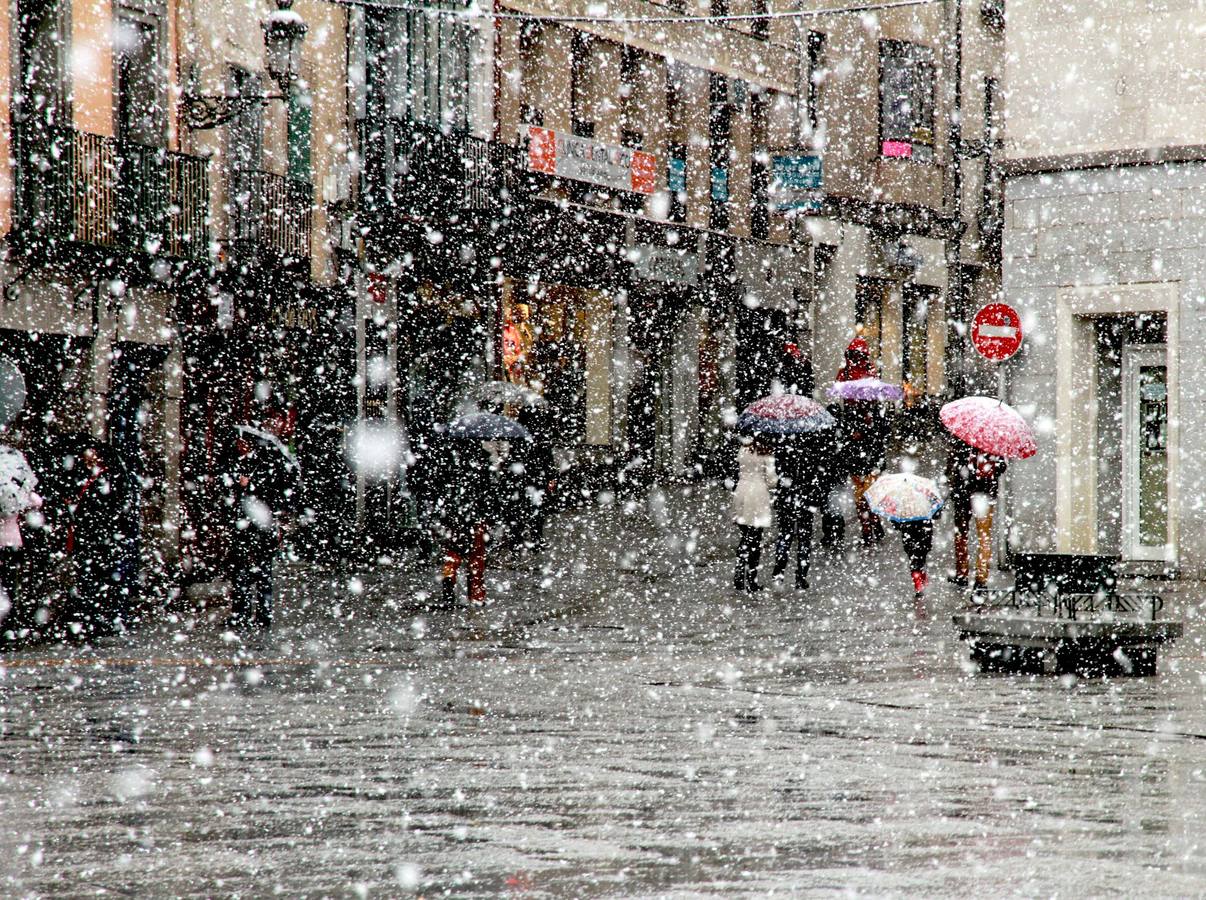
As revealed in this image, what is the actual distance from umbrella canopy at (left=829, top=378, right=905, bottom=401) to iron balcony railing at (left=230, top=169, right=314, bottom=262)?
7012mm

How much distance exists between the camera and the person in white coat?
64.5ft

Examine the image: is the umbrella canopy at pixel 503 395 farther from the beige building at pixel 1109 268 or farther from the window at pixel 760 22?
the window at pixel 760 22

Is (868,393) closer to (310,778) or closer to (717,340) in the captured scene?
(717,340)

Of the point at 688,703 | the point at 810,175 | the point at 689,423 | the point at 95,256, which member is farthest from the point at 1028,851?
the point at 810,175

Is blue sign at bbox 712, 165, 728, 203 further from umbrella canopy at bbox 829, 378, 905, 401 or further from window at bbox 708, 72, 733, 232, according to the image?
umbrella canopy at bbox 829, 378, 905, 401

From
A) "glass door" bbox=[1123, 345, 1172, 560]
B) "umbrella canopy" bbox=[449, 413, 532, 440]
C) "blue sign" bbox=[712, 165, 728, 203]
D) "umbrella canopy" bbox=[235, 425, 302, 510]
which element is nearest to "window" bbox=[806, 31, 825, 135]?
"blue sign" bbox=[712, 165, 728, 203]

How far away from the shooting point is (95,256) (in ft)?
73.9

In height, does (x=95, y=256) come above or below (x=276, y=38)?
below

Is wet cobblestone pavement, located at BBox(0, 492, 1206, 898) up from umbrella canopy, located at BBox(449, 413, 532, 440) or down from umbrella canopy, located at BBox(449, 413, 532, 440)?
down

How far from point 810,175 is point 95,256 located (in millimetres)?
22096

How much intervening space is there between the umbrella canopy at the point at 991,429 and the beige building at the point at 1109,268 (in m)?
3.54

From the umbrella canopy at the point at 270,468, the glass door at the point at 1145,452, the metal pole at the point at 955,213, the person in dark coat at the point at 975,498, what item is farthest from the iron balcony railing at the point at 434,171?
the metal pole at the point at 955,213

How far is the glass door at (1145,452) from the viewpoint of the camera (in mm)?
22094

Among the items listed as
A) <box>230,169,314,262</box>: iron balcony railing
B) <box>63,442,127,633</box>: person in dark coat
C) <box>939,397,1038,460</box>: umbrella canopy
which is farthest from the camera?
<box>230,169,314,262</box>: iron balcony railing
